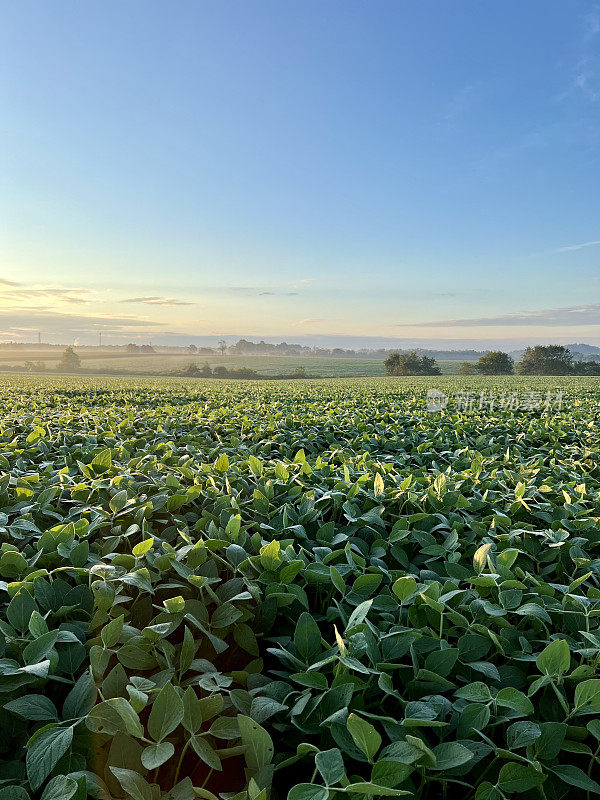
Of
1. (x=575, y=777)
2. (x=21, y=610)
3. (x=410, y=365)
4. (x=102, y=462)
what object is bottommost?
(x=575, y=777)

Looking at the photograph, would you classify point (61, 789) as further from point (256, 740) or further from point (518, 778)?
point (518, 778)

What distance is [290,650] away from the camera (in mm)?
1603

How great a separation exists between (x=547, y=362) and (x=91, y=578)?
89.2 metres

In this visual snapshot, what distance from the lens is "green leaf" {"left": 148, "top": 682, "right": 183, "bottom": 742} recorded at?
3.60ft

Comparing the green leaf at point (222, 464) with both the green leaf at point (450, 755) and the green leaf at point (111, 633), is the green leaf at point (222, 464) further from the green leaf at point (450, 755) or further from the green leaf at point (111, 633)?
the green leaf at point (450, 755)

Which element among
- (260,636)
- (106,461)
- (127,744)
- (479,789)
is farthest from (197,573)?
(106,461)

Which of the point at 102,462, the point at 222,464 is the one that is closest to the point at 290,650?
Answer: the point at 222,464

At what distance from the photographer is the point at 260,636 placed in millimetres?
1691

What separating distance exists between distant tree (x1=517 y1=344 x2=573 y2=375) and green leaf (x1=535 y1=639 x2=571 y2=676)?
8548 centimetres

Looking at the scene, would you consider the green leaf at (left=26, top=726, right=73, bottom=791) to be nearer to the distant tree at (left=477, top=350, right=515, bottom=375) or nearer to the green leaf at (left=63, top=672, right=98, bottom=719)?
the green leaf at (left=63, top=672, right=98, bottom=719)

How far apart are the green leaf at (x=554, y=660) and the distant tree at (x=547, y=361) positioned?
8548 cm

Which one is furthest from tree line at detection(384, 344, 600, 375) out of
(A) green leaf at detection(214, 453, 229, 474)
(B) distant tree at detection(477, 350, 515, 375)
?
(A) green leaf at detection(214, 453, 229, 474)

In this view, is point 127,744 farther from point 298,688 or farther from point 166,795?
point 298,688

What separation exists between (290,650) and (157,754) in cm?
63
